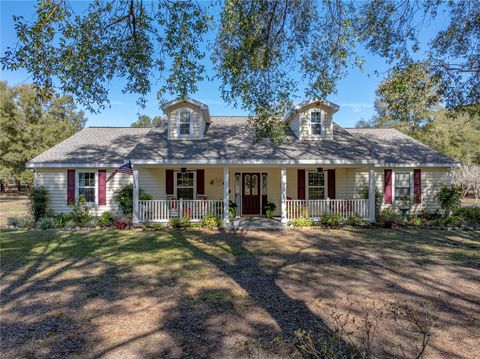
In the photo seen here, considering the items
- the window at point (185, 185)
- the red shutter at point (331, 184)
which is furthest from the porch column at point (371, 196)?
the window at point (185, 185)

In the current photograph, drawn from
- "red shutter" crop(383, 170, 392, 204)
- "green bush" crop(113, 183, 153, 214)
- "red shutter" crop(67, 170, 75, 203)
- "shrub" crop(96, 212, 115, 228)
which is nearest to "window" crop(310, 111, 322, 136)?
"red shutter" crop(383, 170, 392, 204)

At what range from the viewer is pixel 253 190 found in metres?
14.8

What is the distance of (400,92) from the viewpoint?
8383 millimetres

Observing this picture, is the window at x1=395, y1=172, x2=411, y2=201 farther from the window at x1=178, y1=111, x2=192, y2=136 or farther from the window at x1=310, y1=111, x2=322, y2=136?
the window at x1=178, y1=111, x2=192, y2=136

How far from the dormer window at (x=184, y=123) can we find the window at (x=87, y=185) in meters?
4.69

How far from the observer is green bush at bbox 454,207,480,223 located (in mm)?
13125

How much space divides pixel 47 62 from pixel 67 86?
55cm

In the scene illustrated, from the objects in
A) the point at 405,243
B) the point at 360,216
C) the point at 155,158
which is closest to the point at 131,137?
the point at 155,158

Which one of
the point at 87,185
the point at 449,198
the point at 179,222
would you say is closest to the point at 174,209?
the point at 179,222

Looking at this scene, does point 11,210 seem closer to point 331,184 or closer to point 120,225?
point 120,225

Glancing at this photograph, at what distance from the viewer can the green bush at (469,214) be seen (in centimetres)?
1312

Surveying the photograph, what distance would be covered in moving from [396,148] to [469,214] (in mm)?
4532

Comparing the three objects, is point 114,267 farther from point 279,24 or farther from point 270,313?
point 279,24

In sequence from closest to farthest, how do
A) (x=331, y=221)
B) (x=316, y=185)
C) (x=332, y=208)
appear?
(x=331, y=221)
(x=332, y=208)
(x=316, y=185)
